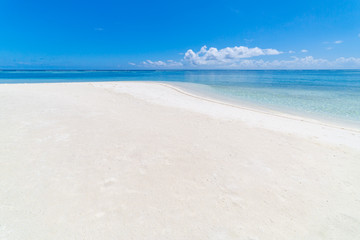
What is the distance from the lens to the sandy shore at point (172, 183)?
2.56 meters

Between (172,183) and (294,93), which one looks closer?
(172,183)

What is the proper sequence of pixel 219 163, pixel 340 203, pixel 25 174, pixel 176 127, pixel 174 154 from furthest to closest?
pixel 176 127 < pixel 174 154 < pixel 219 163 < pixel 25 174 < pixel 340 203

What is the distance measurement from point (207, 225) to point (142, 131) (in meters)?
4.20

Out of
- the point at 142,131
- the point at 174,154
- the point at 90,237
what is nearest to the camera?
the point at 90,237

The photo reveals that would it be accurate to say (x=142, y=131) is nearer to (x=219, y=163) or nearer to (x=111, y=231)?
(x=219, y=163)

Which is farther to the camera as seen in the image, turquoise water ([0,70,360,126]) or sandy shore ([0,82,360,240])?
turquoise water ([0,70,360,126])

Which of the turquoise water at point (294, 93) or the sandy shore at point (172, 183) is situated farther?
the turquoise water at point (294, 93)

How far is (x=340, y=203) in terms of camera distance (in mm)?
3209

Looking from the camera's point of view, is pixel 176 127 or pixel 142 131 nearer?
pixel 142 131

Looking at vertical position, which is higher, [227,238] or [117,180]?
[117,180]

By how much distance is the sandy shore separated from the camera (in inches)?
101

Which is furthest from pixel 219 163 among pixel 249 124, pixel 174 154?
pixel 249 124

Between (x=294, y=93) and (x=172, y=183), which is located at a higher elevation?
(x=294, y=93)

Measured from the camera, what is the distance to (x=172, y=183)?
11.6 feet
